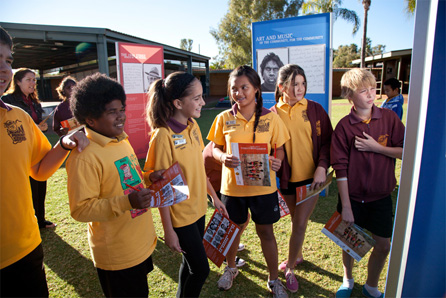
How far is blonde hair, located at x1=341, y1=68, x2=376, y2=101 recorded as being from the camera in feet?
6.70

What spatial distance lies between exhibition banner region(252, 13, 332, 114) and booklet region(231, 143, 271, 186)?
2.85m

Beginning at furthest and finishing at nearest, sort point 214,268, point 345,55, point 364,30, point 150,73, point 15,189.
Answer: point 345,55 < point 364,30 < point 150,73 < point 214,268 < point 15,189

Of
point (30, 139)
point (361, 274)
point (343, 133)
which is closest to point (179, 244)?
point (30, 139)

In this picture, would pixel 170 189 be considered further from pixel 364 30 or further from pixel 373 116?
pixel 364 30

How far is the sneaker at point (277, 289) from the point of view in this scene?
2316 millimetres

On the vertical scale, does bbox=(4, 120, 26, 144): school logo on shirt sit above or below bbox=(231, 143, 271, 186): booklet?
above

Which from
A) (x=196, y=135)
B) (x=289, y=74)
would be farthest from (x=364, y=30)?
(x=196, y=135)

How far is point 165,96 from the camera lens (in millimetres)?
1927

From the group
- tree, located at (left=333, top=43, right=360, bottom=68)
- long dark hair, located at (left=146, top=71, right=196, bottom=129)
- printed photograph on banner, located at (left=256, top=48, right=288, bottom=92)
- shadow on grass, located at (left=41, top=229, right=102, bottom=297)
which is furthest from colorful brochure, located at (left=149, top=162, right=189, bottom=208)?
tree, located at (left=333, top=43, right=360, bottom=68)

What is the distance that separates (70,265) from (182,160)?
199cm

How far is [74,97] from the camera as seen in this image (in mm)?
1520

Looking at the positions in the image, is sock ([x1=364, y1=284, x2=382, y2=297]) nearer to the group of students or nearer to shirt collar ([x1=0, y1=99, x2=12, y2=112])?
the group of students

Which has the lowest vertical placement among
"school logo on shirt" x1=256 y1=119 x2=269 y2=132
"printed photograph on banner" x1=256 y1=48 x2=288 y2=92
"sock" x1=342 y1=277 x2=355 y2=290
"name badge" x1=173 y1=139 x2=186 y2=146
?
"sock" x1=342 y1=277 x2=355 y2=290

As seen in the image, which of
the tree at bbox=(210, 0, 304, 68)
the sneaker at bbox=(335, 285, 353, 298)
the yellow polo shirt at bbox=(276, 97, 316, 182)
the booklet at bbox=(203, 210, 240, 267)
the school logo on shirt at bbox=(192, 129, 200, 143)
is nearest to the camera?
the school logo on shirt at bbox=(192, 129, 200, 143)
